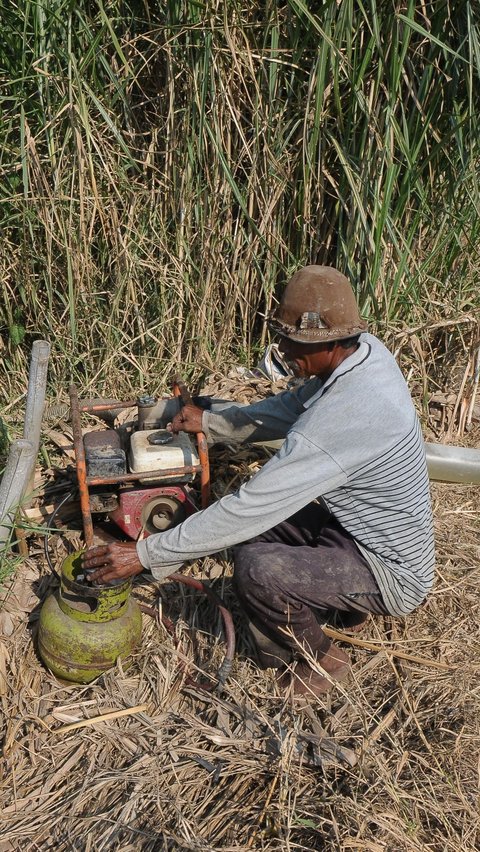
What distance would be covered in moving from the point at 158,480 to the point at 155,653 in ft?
2.22

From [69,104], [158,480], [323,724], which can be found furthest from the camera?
[69,104]

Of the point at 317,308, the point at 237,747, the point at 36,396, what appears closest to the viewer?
the point at 317,308

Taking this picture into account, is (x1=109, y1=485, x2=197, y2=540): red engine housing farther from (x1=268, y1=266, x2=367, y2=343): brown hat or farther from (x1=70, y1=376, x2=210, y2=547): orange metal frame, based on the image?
(x1=268, y1=266, x2=367, y2=343): brown hat

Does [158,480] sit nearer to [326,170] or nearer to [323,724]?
[323,724]

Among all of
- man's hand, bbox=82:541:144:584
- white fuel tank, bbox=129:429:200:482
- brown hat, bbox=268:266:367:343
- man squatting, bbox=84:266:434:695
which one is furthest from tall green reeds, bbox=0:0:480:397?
man's hand, bbox=82:541:144:584

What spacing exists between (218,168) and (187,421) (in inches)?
58.7

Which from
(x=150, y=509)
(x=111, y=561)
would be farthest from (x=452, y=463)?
(x=111, y=561)

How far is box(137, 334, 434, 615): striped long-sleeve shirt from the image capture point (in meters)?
2.51

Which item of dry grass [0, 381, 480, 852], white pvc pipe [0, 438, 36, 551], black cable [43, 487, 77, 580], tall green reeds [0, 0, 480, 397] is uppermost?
tall green reeds [0, 0, 480, 397]

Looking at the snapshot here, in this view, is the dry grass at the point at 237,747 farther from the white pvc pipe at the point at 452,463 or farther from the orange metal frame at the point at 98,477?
the white pvc pipe at the point at 452,463

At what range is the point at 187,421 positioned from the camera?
129 inches

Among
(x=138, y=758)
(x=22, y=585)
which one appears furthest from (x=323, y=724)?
(x=22, y=585)

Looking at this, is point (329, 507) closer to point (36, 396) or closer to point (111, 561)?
point (111, 561)

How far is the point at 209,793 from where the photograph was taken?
101 inches
